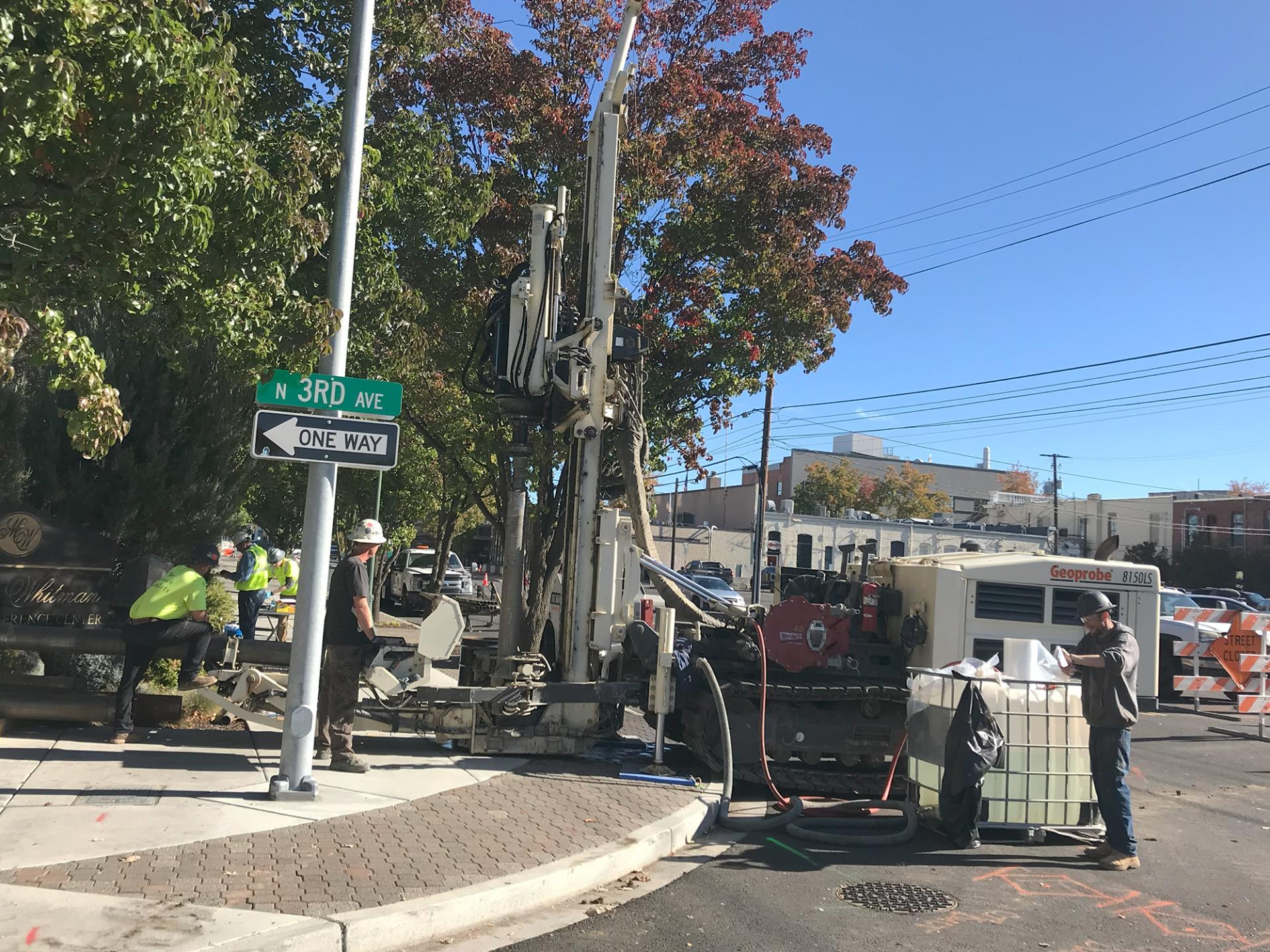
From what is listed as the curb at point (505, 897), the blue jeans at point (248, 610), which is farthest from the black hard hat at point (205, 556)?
the blue jeans at point (248, 610)

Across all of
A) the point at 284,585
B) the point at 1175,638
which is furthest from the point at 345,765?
the point at 1175,638

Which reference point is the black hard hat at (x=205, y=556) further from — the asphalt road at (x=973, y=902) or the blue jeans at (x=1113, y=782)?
the blue jeans at (x=1113, y=782)

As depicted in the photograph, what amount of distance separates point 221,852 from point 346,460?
2.58 metres

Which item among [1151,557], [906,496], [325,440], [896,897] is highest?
[906,496]

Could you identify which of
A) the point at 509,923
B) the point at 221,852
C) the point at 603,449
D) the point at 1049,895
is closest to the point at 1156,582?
the point at 1049,895

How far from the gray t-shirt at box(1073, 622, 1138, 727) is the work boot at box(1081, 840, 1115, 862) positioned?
0.78 m

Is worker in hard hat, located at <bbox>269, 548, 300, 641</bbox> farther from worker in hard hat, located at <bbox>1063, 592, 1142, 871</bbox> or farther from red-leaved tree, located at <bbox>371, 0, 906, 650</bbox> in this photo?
worker in hard hat, located at <bbox>1063, 592, 1142, 871</bbox>

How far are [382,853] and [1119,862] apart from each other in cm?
466

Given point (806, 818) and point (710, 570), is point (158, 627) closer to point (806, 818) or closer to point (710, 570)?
point (806, 818)

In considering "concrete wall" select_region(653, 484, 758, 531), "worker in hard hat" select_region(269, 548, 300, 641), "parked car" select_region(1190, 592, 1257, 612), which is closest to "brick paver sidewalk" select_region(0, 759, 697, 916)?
"worker in hard hat" select_region(269, 548, 300, 641)

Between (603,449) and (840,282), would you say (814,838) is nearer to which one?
(603,449)

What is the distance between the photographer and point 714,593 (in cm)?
1034

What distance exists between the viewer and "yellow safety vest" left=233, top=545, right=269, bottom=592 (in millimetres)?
13398

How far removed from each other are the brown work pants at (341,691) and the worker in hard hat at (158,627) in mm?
1161
